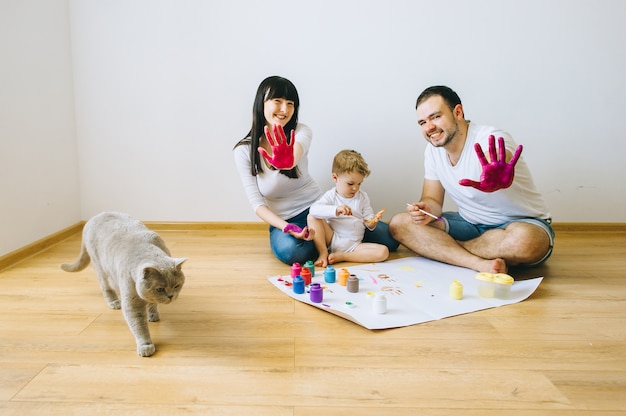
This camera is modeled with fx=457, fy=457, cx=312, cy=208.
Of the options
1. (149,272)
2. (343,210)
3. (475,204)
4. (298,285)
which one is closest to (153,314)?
(149,272)

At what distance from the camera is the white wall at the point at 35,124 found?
1.86 metres

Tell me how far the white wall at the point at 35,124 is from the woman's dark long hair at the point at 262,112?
0.95 metres

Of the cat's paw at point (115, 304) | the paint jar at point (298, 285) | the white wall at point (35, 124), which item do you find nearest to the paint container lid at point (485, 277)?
the paint jar at point (298, 285)

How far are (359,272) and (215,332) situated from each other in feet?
2.30

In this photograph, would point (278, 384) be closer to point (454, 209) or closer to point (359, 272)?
point (359, 272)

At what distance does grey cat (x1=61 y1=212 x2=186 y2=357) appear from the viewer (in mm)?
1104

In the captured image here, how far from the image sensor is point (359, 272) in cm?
180

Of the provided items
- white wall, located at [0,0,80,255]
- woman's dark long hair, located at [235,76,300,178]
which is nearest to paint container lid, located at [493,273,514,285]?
woman's dark long hair, located at [235,76,300,178]

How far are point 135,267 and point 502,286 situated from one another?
1125mm

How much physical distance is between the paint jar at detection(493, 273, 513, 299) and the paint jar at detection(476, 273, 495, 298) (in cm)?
1

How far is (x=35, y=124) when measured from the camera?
2066mm

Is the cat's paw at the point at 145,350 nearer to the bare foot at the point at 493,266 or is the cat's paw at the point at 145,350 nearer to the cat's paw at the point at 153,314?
the cat's paw at the point at 153,314

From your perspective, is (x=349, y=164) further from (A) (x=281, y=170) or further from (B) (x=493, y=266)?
(B) (x=493, y=266)

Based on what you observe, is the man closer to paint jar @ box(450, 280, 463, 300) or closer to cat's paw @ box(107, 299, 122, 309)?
paint jar @ box(450, 280, 463, 300)
